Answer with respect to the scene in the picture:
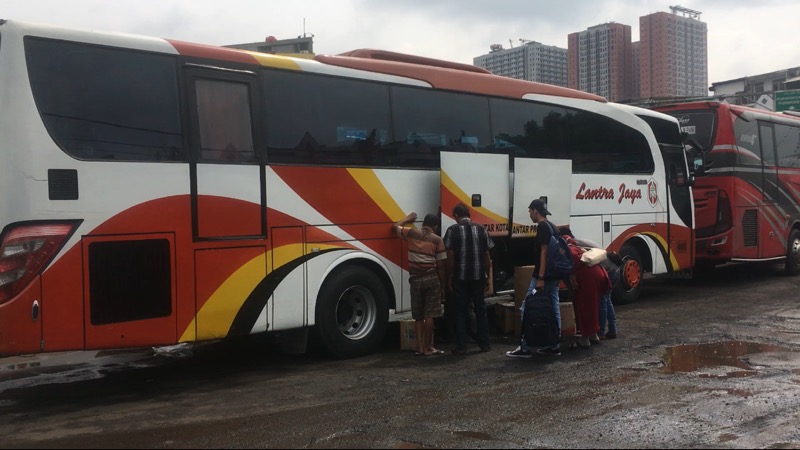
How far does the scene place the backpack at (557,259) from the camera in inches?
313

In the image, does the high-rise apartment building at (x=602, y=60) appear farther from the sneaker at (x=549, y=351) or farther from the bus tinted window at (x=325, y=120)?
the sneaker at (x=549, y=351)

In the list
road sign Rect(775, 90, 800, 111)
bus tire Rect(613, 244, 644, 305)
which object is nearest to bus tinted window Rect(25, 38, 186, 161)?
bus tire Rect(613, 244, 644, 305)

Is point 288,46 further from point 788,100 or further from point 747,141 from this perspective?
point 788,100

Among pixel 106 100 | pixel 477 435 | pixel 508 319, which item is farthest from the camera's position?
pixel 508 319

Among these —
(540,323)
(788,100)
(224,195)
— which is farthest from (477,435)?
(788,100)

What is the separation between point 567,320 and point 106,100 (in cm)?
582

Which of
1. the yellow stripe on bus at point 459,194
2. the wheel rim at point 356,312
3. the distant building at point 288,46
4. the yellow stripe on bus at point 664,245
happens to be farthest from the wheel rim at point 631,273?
the distant building at point 288,46

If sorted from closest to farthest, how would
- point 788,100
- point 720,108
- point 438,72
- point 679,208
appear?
point 438,72 → point 679,208 → point 720,108 → point 788,100

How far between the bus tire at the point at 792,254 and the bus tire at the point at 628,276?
5.73 metres

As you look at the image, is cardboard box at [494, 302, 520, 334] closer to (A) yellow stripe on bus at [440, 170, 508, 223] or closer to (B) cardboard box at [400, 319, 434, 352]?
(A) yellow stripe on bus at [440, 170, 508, 223]

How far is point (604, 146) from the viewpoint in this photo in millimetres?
11555

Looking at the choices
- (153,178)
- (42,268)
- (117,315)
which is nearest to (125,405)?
(117,315)

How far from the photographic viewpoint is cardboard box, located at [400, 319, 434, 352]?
28.3 ft

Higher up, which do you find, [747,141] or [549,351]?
[747,141]
